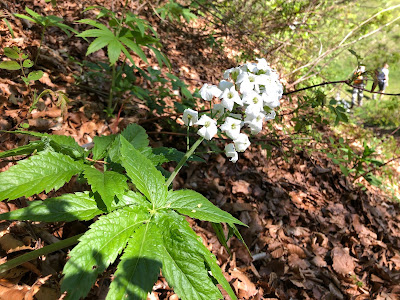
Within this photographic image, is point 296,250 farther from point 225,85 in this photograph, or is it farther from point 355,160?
point 355,160

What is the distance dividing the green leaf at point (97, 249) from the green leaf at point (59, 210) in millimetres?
122

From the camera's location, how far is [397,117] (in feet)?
33.0

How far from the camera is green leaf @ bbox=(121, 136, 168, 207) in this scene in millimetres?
1412

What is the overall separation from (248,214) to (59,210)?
6.79 ft

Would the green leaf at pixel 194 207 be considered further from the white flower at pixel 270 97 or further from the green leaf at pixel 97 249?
the white flower at pixel 270 97

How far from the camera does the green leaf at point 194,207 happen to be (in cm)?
140

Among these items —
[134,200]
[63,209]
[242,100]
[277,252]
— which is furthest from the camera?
[277,252]

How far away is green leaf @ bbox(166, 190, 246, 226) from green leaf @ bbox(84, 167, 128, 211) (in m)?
0.29

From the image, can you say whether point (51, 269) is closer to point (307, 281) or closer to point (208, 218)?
point (208, 218)

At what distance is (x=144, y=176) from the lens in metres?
1.45

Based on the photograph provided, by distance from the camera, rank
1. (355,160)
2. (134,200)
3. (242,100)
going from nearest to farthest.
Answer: (134,200)
(242,100)
(355,160)

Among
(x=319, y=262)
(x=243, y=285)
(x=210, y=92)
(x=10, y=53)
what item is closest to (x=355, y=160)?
(x=319, y=262)

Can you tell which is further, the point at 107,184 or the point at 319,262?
the point at 319,262

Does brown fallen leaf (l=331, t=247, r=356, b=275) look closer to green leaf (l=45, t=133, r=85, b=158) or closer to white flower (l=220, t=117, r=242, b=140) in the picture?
white flower (l=220, t=117, r=242, b=140)
